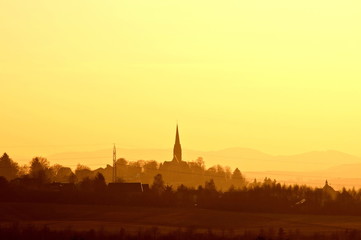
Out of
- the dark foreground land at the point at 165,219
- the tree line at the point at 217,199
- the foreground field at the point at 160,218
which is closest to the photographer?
the dark foreground land at the point at 165,219

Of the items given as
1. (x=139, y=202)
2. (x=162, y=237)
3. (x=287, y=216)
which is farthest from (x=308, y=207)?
(x=162, y=237)

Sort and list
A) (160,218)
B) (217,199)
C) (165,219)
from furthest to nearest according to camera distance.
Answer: (217,199)
(160,218)
(165,219)

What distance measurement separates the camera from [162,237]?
87.8m

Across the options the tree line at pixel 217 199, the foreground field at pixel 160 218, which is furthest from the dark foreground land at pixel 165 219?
the tree line at pixel 217 199

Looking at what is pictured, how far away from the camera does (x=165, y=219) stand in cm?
12375

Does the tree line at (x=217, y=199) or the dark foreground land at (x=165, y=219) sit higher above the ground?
the tree line at (x=217, y=199)

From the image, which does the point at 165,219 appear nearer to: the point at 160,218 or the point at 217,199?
the point at 160,218

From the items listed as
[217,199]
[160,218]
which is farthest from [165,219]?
[217,199]

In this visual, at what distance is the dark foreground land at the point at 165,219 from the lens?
10656cm

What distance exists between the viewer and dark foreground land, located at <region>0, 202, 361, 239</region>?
350 ft

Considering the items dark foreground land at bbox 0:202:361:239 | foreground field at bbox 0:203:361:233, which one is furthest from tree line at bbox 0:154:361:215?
foreground field at bbox 0:203:361:233

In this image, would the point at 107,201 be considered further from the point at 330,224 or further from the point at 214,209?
the point at 330,224

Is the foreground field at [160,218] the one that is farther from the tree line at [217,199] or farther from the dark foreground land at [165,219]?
the tree line at [217,199]

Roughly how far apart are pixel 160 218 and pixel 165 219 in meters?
1.06
